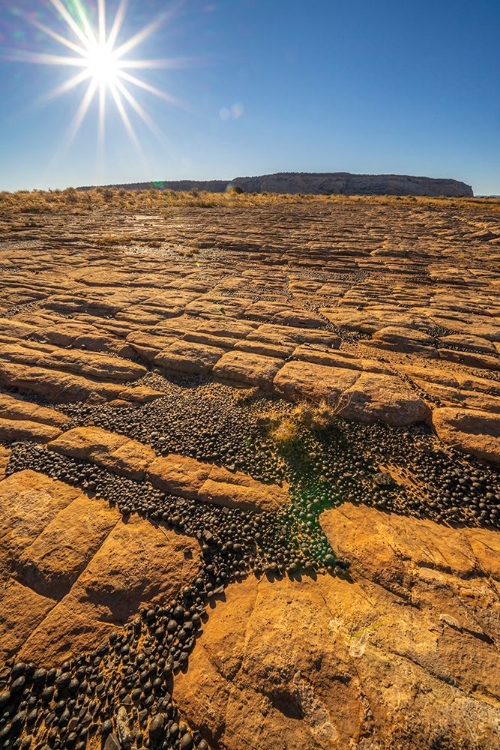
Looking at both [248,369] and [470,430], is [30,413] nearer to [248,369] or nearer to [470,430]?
[248,369]

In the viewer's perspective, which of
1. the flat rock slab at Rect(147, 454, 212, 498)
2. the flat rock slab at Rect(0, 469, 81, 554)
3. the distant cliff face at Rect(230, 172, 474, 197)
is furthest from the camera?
the distant cliff face at Rect(230, 172, 474, 197)

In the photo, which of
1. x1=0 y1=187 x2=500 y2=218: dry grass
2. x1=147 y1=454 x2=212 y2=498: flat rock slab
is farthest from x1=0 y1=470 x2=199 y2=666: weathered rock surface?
x1=0 y1=187 x2=500 y2=218: dry grass

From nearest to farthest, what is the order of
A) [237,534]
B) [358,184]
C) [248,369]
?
[237,534]
[248,369]
[358,184]

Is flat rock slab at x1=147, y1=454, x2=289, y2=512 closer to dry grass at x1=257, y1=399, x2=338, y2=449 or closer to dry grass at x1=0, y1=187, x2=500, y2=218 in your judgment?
dry grass at x1=257, y1=399, x2=338, y2=449

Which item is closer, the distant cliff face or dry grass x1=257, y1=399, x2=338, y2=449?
dry grass x1=257, y1=399, x2=338, y2=449

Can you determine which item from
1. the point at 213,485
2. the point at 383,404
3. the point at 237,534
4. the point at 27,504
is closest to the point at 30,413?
the point at 27,504

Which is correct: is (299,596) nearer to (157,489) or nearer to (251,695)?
(251,695)

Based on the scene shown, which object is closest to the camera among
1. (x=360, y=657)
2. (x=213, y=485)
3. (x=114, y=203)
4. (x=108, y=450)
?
(x=360, y=657)
